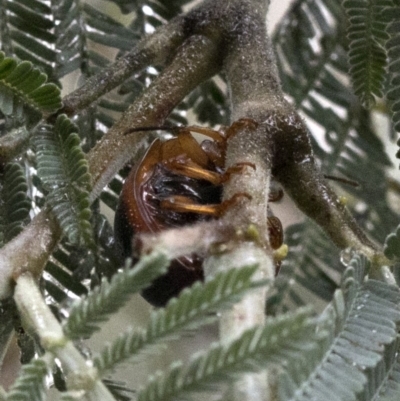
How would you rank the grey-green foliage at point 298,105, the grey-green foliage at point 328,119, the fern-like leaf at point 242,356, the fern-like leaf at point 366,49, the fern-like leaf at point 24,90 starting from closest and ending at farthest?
the fern-like leaf at point 242,356
the grey-green foliage at point 298,105
the fern-like leaf at point 24,90
the fern-like leaf at point 366,49
the grey-green foliage at point 328,119

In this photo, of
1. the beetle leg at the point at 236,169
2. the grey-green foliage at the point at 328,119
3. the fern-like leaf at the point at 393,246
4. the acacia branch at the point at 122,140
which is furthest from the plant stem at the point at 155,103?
the grey-green foliage at the point at 328,119

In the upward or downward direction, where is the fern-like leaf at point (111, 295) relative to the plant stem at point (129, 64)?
downward

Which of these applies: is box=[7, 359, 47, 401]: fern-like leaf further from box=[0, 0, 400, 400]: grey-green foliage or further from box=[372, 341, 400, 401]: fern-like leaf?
box=[372, 341, 400, 401]: fern-like leaf

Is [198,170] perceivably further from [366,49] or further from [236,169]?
[366,49]

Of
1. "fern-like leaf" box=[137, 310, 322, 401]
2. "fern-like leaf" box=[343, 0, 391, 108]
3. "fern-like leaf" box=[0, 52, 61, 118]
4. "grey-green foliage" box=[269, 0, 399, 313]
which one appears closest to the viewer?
"fern-like leaf" box=[137, 310, 322, 401]

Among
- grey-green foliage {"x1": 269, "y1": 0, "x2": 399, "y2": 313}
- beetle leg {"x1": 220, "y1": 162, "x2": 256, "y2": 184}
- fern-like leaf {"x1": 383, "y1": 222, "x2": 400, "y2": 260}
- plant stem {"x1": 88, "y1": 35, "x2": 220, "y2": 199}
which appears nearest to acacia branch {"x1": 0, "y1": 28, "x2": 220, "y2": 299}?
plant stem {"x1": 88, "y1": 35, "x2": 220, "y2": 199}

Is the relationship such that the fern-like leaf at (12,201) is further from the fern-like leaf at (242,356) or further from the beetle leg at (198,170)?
the fern-like leaf at (242,356)
